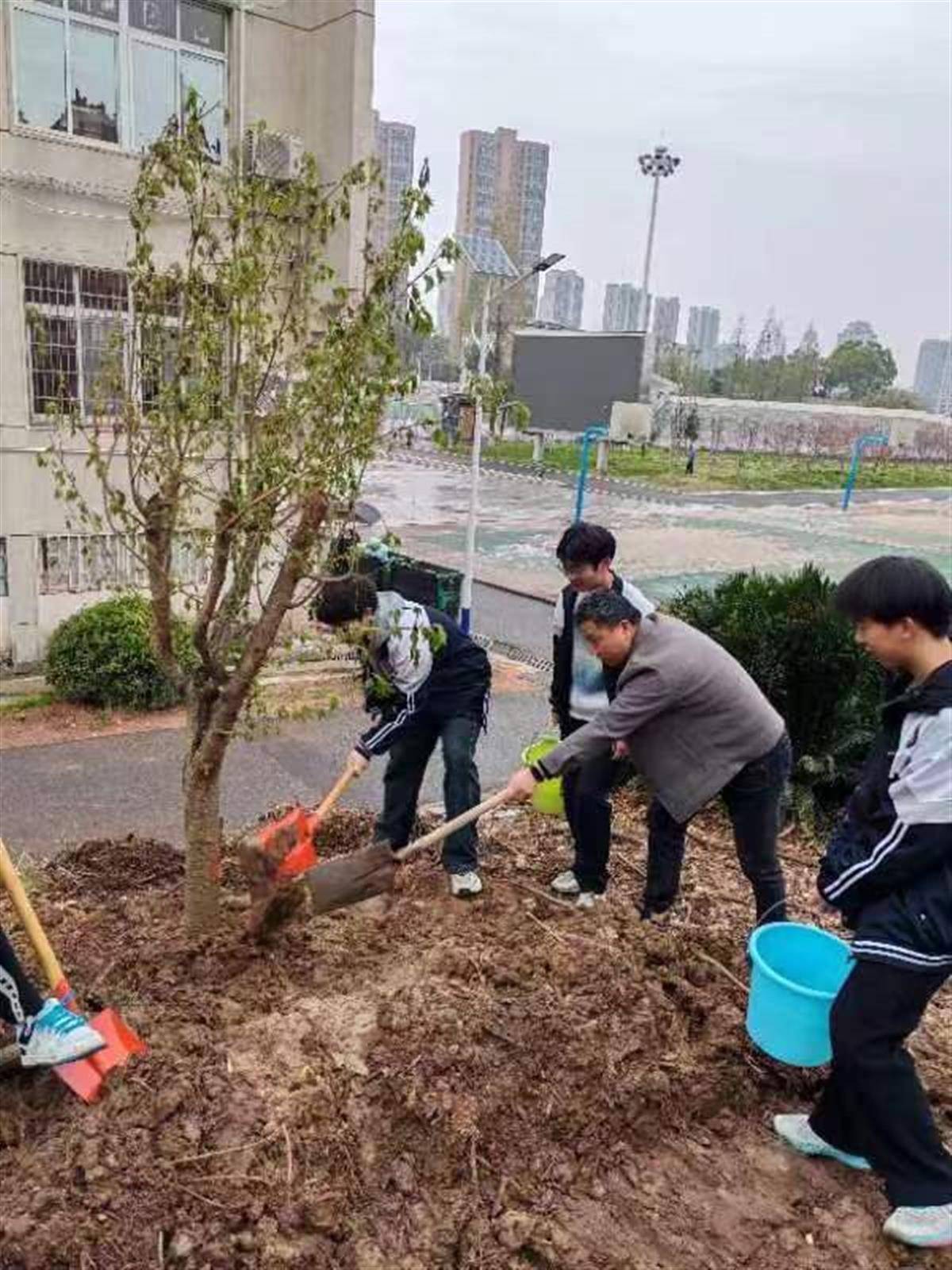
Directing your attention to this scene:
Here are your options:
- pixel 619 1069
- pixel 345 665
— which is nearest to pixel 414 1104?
pixel 619 1069

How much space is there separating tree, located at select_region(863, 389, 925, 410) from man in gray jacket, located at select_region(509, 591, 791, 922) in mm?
64703

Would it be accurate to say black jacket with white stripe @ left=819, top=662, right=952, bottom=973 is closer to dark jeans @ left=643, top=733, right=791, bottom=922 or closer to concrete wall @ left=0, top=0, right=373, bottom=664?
dark jeans @ left=643, top=733, right=791, bottom=922

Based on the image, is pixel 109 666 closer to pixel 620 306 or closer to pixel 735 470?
pixel 735 470

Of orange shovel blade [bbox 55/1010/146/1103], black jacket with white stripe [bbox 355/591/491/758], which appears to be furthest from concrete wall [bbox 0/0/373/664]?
orange shovel blade [bbox 55/1010/146/1103]

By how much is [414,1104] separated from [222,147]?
28.8 ft

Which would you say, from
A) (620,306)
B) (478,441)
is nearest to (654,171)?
(478,441)

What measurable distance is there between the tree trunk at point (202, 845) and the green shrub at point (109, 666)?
418 centimetres

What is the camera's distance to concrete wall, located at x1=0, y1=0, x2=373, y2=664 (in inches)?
320

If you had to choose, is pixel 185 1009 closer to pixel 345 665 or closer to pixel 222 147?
pixel 345 665

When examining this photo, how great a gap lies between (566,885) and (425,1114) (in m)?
1.70

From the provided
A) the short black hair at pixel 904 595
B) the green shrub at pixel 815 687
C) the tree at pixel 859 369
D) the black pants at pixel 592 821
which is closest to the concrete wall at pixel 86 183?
the green shrub at pixel 815 687

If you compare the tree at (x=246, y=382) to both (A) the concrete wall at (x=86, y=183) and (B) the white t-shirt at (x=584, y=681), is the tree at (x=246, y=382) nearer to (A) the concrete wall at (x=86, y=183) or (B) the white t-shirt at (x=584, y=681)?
(B) the white t-shirt at (x=584, y=681)

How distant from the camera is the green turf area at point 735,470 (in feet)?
99.2

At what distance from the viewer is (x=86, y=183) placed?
27.4 ft
